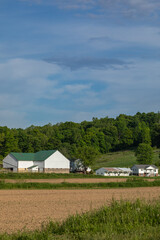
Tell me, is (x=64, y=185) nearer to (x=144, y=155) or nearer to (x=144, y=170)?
(x=144, y=170)

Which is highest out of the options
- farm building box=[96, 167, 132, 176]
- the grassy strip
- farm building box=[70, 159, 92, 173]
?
farm building box=[70, 159, 92, 173]

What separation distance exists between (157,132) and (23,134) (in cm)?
6792

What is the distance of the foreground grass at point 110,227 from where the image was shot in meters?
12.1

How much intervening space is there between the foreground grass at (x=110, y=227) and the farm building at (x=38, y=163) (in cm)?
8986

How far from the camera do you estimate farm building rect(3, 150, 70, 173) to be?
10450 centimetres

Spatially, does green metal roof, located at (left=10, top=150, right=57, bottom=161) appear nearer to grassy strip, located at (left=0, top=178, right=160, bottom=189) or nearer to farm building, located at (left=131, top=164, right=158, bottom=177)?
farm building, located at (left=131, top=164, right=158, bottom=177)

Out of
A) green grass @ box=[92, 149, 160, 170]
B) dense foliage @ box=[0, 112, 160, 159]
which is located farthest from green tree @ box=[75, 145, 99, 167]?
green grass @ box=[92, 149, 160, 170]

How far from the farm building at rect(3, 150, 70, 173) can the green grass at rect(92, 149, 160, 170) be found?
30.3 meters

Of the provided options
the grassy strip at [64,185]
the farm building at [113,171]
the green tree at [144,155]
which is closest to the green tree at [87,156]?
the farm building at [113,171]

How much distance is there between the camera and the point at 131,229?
12977mm

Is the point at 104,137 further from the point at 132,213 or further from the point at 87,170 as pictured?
the point at 132,213

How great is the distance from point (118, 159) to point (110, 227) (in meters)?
145

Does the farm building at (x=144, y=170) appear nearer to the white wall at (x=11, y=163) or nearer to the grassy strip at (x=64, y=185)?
the white wall at (x=11, y=163)

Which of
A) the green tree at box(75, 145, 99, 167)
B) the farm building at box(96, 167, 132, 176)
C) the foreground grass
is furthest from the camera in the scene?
the green tree at box(75, 145, 99, 167)
